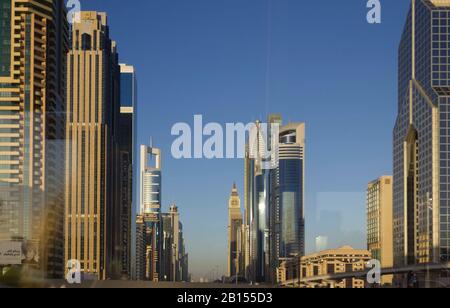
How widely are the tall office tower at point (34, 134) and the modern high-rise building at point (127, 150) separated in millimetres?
349

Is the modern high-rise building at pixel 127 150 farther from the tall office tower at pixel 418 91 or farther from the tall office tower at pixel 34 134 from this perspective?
the tall office tower at pixel 418 91

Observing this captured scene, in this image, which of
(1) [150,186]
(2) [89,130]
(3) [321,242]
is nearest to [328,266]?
(3) [321,242]

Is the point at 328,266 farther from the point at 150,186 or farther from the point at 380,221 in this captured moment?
the point at 150,186

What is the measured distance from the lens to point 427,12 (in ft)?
13.6

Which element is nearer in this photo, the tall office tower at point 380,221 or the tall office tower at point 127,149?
the tall office tower at point 127,149

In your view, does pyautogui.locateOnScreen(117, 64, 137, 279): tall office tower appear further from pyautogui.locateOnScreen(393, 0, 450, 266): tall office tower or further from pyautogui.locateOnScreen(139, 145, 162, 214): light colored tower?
pyautogui.locateOnScreen(393, 0, 450, 266): tall office tower

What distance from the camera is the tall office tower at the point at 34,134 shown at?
3.84m

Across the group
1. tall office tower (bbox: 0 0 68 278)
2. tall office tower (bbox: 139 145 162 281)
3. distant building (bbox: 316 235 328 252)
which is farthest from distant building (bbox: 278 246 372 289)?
tall office tower (bbox: 0 0 68 278)

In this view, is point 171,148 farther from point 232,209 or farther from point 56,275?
point 56,275

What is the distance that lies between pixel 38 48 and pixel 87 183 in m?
1.53

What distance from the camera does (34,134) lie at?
3799 millimetres

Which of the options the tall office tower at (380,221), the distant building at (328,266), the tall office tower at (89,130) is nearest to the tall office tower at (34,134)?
the tall office tower at (89,130)

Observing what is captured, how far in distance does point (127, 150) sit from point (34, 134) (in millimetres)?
512
